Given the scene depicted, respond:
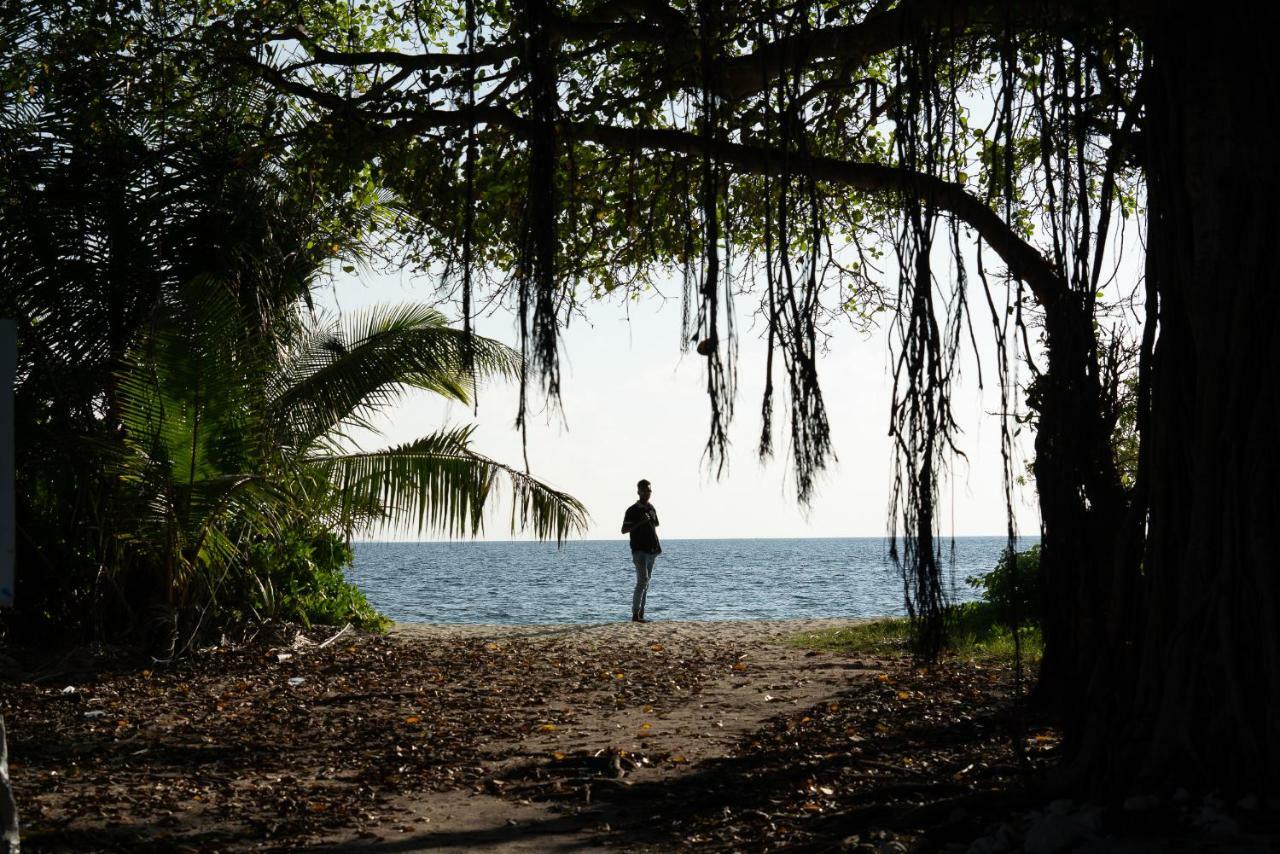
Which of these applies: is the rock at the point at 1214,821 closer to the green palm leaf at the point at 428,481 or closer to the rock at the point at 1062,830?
the rock at the point at 1062,830

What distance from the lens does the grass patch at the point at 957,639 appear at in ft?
35.4

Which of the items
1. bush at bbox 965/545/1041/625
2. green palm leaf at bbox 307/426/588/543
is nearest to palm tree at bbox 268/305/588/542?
green palm leaf at bbox 307/426/588/543

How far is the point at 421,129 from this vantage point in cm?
717

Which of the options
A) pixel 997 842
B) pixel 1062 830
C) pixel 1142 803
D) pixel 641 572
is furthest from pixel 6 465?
pixel 641 572

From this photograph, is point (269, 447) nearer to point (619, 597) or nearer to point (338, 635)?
point (338, 635)

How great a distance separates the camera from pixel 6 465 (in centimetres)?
352

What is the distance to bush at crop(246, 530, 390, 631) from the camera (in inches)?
456

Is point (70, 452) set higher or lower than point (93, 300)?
lower

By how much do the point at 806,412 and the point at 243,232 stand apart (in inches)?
368

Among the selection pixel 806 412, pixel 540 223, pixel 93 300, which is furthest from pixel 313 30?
pixel 806 412

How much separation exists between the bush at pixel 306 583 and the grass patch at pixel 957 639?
4.97 m

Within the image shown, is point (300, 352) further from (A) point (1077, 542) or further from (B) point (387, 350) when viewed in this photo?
(A) point (1077, 542)

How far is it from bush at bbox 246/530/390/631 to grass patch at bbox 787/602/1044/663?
497 cm

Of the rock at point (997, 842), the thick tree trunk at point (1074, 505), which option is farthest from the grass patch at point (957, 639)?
the rock at point (997, 842)
